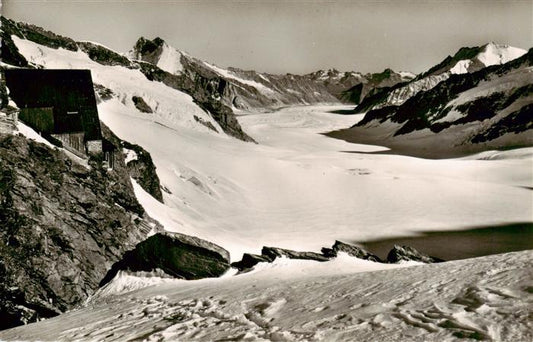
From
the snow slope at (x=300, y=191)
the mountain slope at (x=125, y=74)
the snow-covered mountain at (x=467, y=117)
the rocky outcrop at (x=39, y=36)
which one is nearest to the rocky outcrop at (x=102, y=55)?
the mountain slope at (x=125, y=74)

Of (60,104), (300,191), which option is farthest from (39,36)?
(60,104)

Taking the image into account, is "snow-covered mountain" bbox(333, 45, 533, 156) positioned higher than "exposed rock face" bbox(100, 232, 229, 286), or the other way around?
"snow-covered mountain" bbox(333, 45, 533, 156)

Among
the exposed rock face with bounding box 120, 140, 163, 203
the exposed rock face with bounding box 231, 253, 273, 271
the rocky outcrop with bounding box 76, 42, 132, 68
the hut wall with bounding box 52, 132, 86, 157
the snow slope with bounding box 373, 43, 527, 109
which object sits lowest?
the exposed rock face with bounding box 231, 253, 273, 271

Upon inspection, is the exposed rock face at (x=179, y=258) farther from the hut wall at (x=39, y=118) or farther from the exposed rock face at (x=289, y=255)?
the hut wall at (x=39, y=118)

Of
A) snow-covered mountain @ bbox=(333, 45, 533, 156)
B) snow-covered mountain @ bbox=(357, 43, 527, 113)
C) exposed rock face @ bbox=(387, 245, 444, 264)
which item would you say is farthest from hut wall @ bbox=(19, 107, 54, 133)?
snow-covered mountain @ bbox=(357, 43, 527, 113)

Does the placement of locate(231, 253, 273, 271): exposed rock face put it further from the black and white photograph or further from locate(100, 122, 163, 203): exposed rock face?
locate(100, 122, 163, 203): exposed rock face

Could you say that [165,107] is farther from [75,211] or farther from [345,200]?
[75,211]
